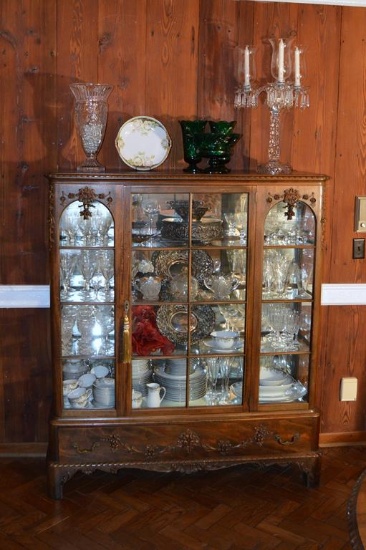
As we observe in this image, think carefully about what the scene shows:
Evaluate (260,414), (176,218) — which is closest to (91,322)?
(176,218)

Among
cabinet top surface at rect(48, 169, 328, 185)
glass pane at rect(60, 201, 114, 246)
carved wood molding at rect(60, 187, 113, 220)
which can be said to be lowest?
glass pane at rect(60, 201, 114, 246)

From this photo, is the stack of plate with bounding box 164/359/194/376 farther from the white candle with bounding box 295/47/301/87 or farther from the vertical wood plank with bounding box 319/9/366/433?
the white candle with bounding box 295/47/301/87

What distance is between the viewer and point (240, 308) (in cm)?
314

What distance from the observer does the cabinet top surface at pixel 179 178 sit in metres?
2.89

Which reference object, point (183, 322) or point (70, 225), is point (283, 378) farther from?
point (70, 225)

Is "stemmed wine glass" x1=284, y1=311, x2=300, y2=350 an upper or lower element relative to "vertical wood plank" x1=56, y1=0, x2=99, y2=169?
lower

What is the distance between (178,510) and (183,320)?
2.71ft

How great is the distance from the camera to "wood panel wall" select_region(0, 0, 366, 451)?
3.19m

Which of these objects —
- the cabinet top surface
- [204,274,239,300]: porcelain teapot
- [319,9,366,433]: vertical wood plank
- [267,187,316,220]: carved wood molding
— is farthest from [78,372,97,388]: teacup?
[319,9,366,433]: vertical wood plank

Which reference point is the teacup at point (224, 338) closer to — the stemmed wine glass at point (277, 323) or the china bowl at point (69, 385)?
the stemmed wine glass at point (277, 323)

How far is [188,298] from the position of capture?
3076 millimetres

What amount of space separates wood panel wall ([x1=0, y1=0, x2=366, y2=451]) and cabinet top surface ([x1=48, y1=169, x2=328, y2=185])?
392mm

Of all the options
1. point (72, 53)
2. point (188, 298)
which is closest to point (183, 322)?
point (188, 298)

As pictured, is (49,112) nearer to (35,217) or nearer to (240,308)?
(35,217)
